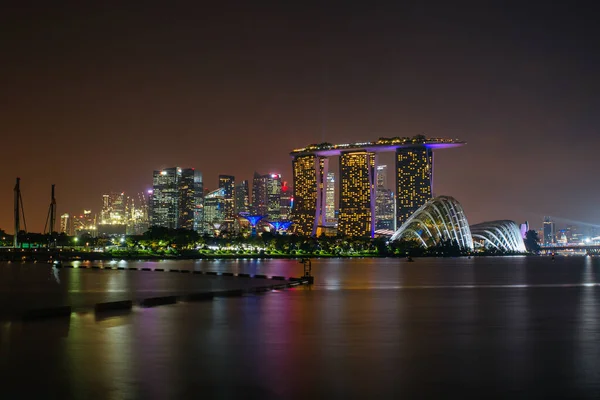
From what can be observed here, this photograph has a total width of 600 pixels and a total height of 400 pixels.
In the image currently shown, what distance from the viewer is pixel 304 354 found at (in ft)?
68.0

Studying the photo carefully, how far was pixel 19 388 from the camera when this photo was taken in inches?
595

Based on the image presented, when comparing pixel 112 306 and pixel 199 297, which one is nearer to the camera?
pixel 112 306

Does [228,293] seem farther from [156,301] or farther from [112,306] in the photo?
[112,306]

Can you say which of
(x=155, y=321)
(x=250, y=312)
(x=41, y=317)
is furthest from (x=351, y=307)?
(x=41, y=317)

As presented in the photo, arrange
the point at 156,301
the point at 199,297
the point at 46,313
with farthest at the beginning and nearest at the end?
the point at 199,297, the point at 156,301, the point at 46,313

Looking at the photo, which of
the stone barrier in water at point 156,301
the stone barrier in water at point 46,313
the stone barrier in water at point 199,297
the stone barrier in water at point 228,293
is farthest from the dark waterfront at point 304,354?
the stone barrier in water at point 228,293

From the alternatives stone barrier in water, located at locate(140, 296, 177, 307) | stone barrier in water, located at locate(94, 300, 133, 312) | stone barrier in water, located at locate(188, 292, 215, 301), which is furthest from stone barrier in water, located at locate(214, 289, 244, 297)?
stone barrier in water, located at locate(94, 300, 133, 312)

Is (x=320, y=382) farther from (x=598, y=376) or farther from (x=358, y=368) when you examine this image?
(x=598, y=376)

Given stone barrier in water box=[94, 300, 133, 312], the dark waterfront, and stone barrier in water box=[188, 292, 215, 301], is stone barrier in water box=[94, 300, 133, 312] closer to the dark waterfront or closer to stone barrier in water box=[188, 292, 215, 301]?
the dark waterfront

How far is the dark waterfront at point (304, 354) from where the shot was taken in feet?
50.9

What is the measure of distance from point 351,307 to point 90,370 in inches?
899

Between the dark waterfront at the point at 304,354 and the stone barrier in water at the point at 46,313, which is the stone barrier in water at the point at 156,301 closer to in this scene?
the dark waterfront at the point at 304,354

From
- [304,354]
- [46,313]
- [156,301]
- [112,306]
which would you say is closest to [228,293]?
[156,301]

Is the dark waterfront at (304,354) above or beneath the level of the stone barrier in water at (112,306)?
beneath
